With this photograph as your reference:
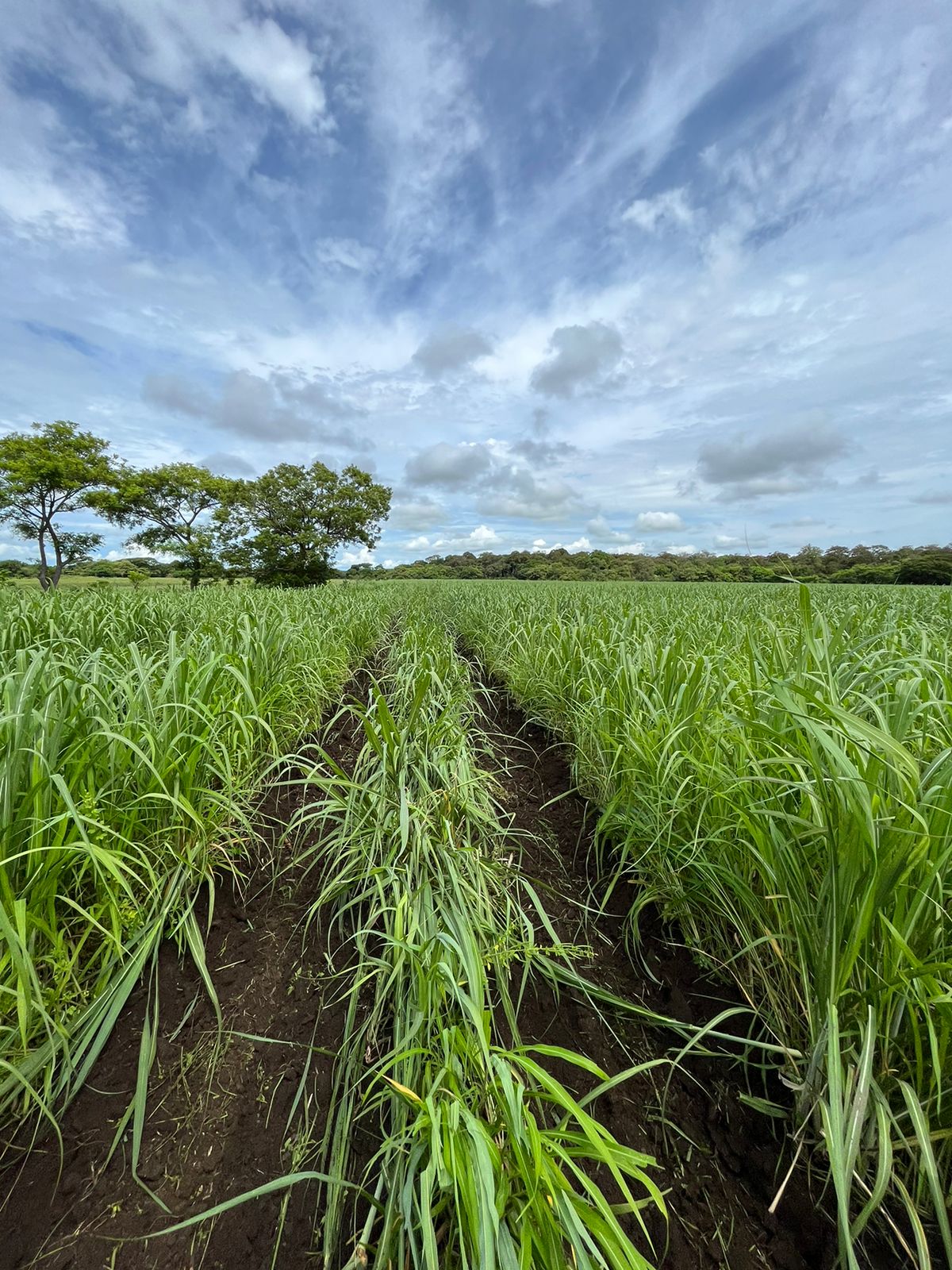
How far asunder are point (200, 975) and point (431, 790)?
0.85 m

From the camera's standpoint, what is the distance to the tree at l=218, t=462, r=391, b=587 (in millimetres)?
27844

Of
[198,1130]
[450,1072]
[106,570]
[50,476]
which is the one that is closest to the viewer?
[450,1072]

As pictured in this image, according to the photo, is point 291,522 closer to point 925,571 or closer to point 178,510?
point 178,510

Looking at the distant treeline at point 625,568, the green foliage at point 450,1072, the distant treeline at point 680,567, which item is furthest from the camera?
the distant treeline at point 625,568

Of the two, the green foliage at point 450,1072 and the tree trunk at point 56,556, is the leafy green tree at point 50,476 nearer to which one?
the tree trunk at point 56,556

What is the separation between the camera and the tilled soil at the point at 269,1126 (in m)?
0.83

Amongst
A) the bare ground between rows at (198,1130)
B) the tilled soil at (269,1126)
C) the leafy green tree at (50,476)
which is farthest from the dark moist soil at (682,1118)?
the leafy green tree at (50,476)

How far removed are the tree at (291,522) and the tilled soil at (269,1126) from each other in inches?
1130

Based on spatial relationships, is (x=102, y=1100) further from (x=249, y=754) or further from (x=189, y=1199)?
(x=249, y=754)

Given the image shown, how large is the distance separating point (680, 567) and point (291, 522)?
2640 cm

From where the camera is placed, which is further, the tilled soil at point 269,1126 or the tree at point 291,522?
the tree at point 291,522

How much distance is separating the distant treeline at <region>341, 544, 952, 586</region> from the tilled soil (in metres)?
1.37

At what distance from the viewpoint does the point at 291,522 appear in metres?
28.1

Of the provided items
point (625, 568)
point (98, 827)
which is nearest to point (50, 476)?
point (98, 827)
